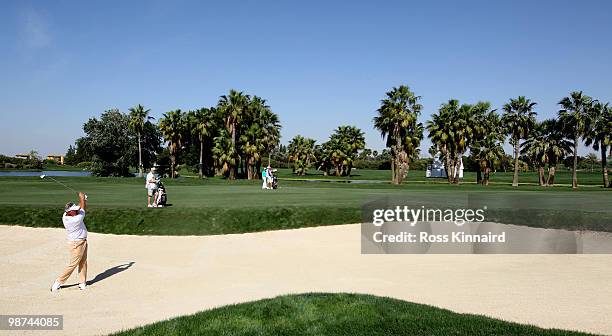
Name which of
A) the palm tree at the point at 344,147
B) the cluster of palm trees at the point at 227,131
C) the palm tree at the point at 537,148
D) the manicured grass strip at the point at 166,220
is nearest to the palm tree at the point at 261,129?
the cluster of palm trees at the point at 227,131

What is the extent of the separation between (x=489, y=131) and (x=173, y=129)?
5182 centimetres

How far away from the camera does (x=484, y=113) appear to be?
6925cm

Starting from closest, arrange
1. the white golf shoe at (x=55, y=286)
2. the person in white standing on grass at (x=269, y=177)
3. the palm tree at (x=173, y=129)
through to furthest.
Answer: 1. the white golf shoe at (x=55, y=286)
2. the person in white standing on grass at (x=269, y=177)
3. the palm tree at (x=173, y=129)

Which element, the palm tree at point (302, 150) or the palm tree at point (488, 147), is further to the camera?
the palm tree at point (302, 150)

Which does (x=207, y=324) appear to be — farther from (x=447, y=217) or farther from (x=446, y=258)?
(x=447, y=217)

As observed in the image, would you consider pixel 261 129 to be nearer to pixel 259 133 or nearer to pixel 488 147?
pixel 259 133

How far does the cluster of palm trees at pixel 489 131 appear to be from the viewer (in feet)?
206

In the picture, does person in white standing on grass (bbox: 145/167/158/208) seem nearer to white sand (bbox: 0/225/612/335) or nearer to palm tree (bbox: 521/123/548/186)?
white sand (bbox: 0/225/612/335)

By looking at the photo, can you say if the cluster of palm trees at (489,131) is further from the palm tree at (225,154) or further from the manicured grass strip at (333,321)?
the manicured grass strip at (333,321)

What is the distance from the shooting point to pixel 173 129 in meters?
77.9

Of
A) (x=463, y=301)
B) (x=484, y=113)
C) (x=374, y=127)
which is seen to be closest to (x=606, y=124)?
(x=484, y=113)

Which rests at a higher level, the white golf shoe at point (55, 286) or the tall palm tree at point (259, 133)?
the tall palm tree at point (259, 133)

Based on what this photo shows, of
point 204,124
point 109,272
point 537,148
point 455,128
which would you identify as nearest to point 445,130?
point 455,128

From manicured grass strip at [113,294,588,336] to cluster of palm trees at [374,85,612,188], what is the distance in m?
54.5
